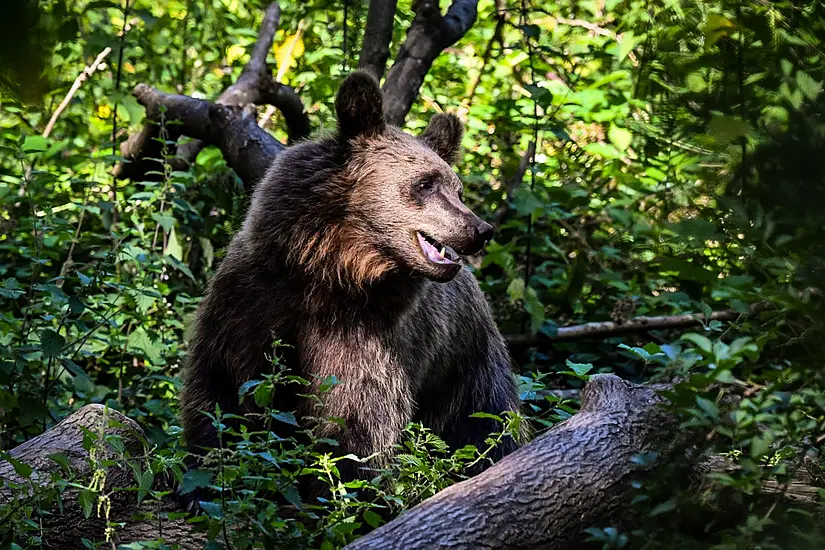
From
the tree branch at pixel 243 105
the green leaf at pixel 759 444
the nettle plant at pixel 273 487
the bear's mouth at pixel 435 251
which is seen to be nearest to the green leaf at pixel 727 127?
the green leaf at pixel 759 444

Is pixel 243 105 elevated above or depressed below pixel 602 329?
above

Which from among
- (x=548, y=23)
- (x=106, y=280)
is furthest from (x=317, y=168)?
(x=548, y=23)

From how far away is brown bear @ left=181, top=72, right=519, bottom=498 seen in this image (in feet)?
14.5

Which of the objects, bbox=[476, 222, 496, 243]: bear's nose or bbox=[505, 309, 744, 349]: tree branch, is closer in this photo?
bbox=[476, 222, 496, 243]: bear's nose

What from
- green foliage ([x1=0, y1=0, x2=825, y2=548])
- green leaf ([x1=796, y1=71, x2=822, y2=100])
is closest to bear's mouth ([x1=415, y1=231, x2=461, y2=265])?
green foliage ([x1=0, y1=0, x2=825, y2=548])

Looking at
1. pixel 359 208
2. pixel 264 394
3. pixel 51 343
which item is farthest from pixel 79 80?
pixel 264 394

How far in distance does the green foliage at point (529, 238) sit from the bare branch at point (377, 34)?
26 centimetres

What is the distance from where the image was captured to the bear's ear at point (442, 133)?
499cm

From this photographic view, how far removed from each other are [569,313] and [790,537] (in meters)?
5.28

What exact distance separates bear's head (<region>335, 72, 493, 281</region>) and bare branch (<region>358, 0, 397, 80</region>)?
2.37 meters

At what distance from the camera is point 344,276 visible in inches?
177

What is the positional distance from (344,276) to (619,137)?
4337mm

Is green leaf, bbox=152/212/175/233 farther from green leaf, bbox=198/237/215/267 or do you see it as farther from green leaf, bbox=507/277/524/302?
green leaf, bbox=507/277/524/302

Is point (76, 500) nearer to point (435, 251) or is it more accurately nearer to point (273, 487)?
point (273, 487)
